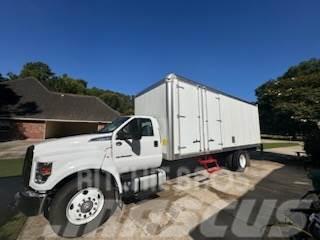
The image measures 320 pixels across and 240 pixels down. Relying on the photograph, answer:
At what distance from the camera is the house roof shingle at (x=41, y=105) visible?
21.4 metres

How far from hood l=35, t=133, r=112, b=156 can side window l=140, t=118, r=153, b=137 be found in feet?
3.21

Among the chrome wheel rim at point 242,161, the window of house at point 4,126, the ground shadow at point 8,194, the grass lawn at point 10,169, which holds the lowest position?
the ground shadow at point 8,194

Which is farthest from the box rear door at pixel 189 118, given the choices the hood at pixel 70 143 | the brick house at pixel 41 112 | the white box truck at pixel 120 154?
the brick house at pixel 41 112

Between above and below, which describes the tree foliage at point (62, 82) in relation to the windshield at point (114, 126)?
above

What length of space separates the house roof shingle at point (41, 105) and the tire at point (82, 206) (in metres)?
20.8

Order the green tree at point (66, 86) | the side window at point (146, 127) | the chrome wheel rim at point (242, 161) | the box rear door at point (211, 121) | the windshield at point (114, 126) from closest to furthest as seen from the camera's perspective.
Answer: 1. the windshield at point (114, 126)
2. the side window at point (146, 127)
3. the box rear door at point (211, 121)
4. the chrome wheel rim at point (242, 161)
5. the green tree at point (66, 86)

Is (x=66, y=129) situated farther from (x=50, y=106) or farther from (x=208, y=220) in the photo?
(x=208, y=220)

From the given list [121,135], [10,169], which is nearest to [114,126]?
[121,135]

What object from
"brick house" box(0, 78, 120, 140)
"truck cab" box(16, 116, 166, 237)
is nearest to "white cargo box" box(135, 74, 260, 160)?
"truck cab" box(16, 116, 166, 237)

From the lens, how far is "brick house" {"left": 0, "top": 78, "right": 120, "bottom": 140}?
2055cm

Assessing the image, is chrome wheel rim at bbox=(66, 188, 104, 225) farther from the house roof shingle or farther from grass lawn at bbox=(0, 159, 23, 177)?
the house roof shingle

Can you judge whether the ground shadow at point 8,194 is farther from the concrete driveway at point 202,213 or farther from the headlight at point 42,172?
the headlight at point 42,172

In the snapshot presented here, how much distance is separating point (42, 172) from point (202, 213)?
3493 millimetres

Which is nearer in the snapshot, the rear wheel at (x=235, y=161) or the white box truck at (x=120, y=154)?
the white box truck at (x=120, y=154)
